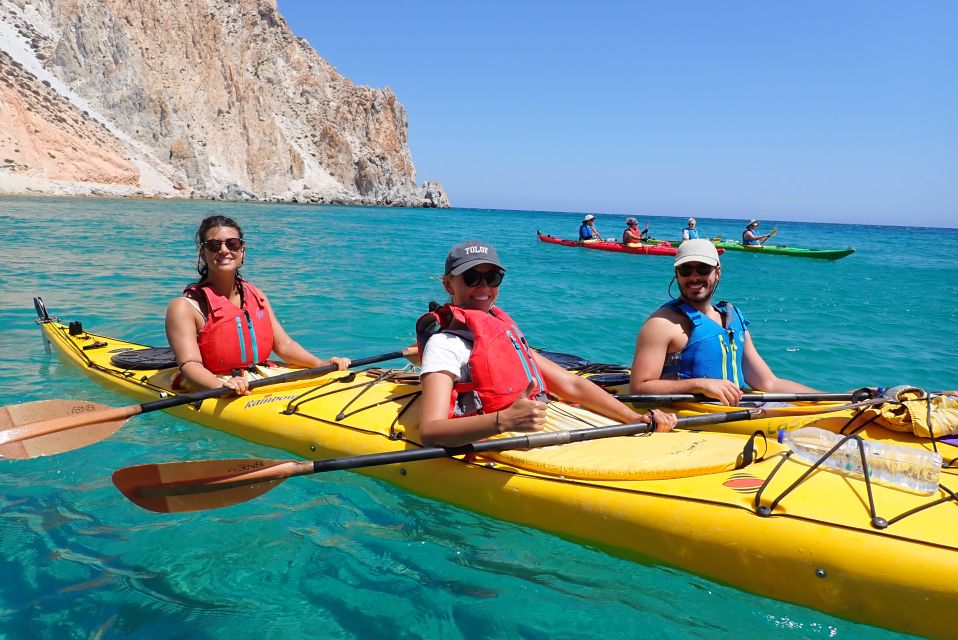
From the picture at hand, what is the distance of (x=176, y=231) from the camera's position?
21.2 metres

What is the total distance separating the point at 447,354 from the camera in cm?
304

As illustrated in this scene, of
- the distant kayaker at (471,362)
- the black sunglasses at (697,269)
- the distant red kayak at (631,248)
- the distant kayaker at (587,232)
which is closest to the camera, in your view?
the distant kayaker at (471,362)

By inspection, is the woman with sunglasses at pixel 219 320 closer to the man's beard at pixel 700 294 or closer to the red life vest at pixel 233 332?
the red life vest at pixel 233 332

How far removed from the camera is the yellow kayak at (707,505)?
2.39 metres

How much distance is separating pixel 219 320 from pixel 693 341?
3025 mm

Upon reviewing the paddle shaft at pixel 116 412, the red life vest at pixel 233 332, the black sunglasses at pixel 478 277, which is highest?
the black sunglasses at pixel 478 277

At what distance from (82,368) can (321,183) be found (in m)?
57.5

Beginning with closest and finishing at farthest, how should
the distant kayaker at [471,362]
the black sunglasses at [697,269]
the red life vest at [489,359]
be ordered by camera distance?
the distant kayaker at [471,362] < the red life vest at [489,359] < the black sunglasses at [697,269]

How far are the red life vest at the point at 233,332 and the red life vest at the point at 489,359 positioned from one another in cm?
174

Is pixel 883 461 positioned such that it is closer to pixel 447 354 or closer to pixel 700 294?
pixel 700 294

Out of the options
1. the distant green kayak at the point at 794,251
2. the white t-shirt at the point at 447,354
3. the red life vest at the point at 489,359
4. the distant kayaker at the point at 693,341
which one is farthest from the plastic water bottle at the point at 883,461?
the distant green kayak at the point at 794,251

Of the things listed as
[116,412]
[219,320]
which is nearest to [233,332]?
[219,320]

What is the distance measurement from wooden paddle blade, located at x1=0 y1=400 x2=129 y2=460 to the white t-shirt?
1.95 meters

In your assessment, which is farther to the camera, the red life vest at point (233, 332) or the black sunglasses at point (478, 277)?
Answer: the red life vest at point (233, 332)
